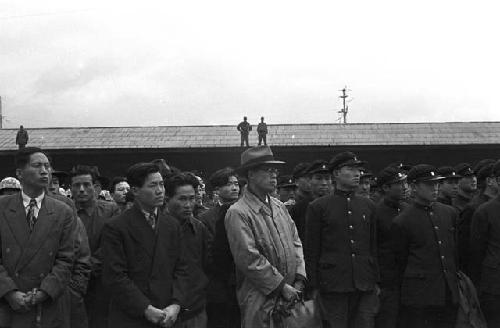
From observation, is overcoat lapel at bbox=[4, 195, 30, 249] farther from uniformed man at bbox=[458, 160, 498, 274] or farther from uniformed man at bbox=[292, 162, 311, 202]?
uniformed man at bbox=[458, 160, 498, 274]

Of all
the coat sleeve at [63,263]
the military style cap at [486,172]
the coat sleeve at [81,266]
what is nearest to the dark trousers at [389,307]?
the military style cap at [486,172]

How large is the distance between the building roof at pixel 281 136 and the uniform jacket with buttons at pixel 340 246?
14.4 meters

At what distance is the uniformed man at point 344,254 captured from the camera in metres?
5.27

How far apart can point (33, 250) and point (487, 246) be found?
417 cm

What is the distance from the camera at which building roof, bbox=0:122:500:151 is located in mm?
20297

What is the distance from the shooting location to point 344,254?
5328 millimetres

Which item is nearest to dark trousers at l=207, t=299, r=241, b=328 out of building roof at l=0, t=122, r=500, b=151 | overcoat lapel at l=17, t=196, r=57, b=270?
overcoat lapel at l=17, t=196, r=57, b=270

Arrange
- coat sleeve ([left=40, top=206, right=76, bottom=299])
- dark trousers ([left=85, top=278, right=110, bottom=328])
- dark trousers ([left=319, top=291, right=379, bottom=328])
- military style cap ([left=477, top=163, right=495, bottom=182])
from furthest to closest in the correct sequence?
1. military style cap ([left=477, top=163, right=495, bottom=182])
2. dark trousers ([left=85, top=278, right=110, bottom=328])
3. dark trousers ([left=319, top=291, right=379, bottom=328])
4. coat sleeve ([left=40, top=206, right=76, bottom=299])

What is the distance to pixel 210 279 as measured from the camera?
5223 millimetres

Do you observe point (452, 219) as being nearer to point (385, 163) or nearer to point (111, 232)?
point (111, 232)

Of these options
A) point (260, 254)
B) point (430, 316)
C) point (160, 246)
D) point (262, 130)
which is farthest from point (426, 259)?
point (262, 130)

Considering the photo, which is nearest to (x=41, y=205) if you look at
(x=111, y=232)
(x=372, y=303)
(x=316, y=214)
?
(x=111, y=232)

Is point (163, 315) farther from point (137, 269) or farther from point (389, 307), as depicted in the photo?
point (389, 307)

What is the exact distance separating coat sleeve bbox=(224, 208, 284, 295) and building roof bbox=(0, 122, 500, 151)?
15.4m
